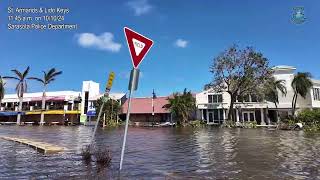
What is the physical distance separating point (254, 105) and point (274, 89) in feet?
18.9

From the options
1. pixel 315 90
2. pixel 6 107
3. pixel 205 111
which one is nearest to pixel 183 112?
pixel 205 111

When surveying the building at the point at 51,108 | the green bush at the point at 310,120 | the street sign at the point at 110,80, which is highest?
the building at the point at 51,108

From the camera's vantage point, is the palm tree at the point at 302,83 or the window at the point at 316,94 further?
the window at the point at 316,94

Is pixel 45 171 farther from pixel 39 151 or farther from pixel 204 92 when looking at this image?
pixel 204 92

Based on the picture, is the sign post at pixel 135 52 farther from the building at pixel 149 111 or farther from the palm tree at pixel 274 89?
the building at pixel 149 111

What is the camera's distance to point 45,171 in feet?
28.3

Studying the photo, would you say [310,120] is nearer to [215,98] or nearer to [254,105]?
[254,105]

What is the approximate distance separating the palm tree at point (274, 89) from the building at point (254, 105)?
164 cm

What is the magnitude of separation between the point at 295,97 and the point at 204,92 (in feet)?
49.7

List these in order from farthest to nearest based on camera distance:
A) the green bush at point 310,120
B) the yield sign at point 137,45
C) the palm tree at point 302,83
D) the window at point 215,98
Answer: the window at point 215,98 < the palm tree at point 302,83 < the green bush at point 310,120 < the yield sign at point 137,45

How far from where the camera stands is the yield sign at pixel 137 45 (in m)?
7.41

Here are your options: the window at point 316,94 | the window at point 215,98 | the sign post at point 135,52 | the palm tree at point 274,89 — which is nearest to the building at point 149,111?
the window at point 215,98

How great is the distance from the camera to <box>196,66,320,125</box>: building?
177 ft

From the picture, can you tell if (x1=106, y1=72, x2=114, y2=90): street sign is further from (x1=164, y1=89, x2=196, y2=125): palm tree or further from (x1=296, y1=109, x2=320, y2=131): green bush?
(x1=164, y1=89, x2=196, y2=125): palm tree
